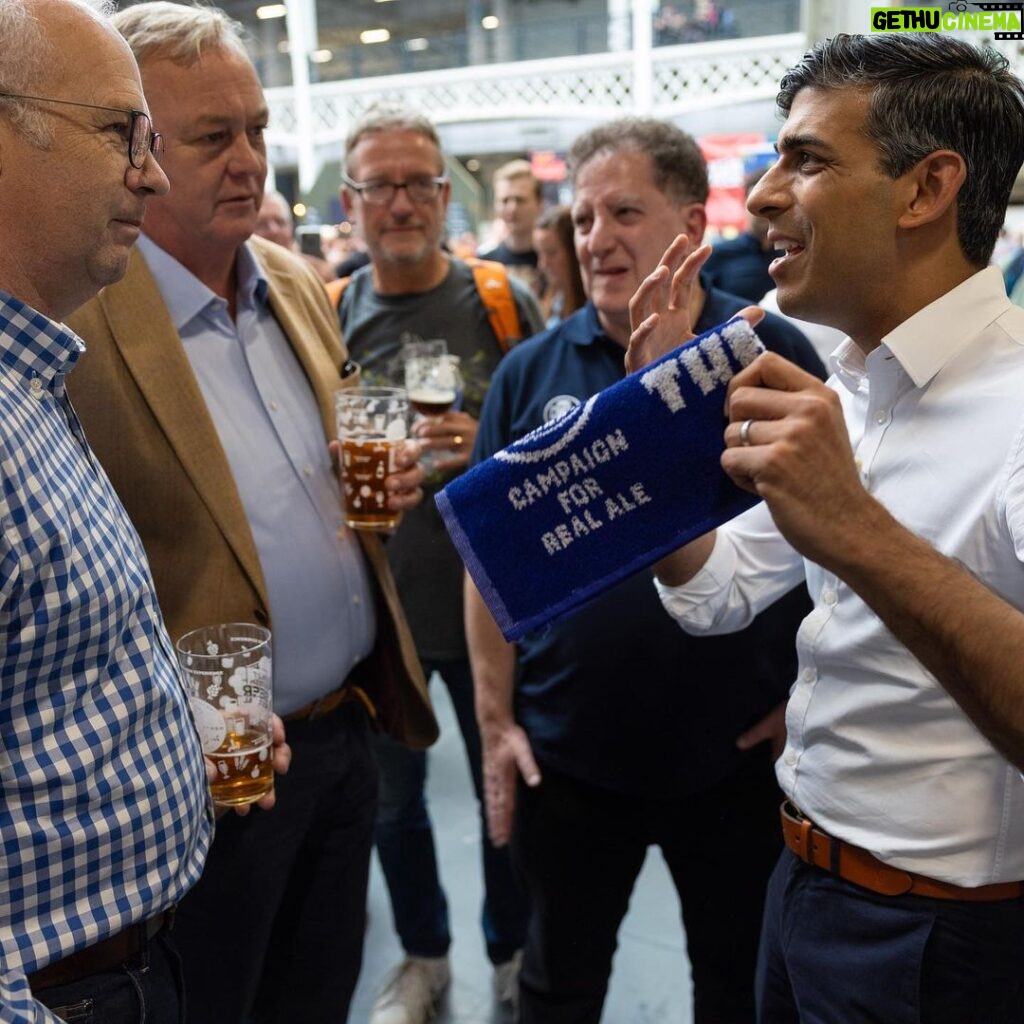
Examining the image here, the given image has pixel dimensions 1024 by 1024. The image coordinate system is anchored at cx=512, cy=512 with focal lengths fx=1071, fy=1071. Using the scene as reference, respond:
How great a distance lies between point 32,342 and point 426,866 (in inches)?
83.8

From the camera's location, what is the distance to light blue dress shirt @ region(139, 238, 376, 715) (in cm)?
185

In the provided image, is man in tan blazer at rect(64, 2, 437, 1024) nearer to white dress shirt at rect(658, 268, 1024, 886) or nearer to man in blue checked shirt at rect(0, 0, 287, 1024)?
man in blue checked shirt at rect(0, 0, 287, 1024)

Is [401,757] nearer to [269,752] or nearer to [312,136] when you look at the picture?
[269,752]

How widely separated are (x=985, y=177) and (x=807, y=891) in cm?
96

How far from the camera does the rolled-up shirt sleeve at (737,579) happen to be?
1604 mm

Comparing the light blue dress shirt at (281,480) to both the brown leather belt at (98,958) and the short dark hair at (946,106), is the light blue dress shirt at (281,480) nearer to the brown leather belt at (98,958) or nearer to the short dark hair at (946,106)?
the brown leather belt at (98,958)

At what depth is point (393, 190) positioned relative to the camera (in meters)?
2.96

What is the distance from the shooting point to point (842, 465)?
1.07 m

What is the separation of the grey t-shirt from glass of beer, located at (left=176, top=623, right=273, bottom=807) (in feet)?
4.22

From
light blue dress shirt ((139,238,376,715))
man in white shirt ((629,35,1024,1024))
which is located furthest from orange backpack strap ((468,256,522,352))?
man in white shirt ((629,35,1024,1024))

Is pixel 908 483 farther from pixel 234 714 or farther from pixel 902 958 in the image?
pixel 234 714

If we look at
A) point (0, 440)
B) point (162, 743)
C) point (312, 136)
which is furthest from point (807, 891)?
point (312, 136)

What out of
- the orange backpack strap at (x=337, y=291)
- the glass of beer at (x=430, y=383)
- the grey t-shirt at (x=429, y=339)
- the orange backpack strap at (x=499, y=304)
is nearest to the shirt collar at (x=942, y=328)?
the glass of beer at (x=430, y=383)

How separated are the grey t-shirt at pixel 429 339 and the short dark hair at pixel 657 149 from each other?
748 mm
